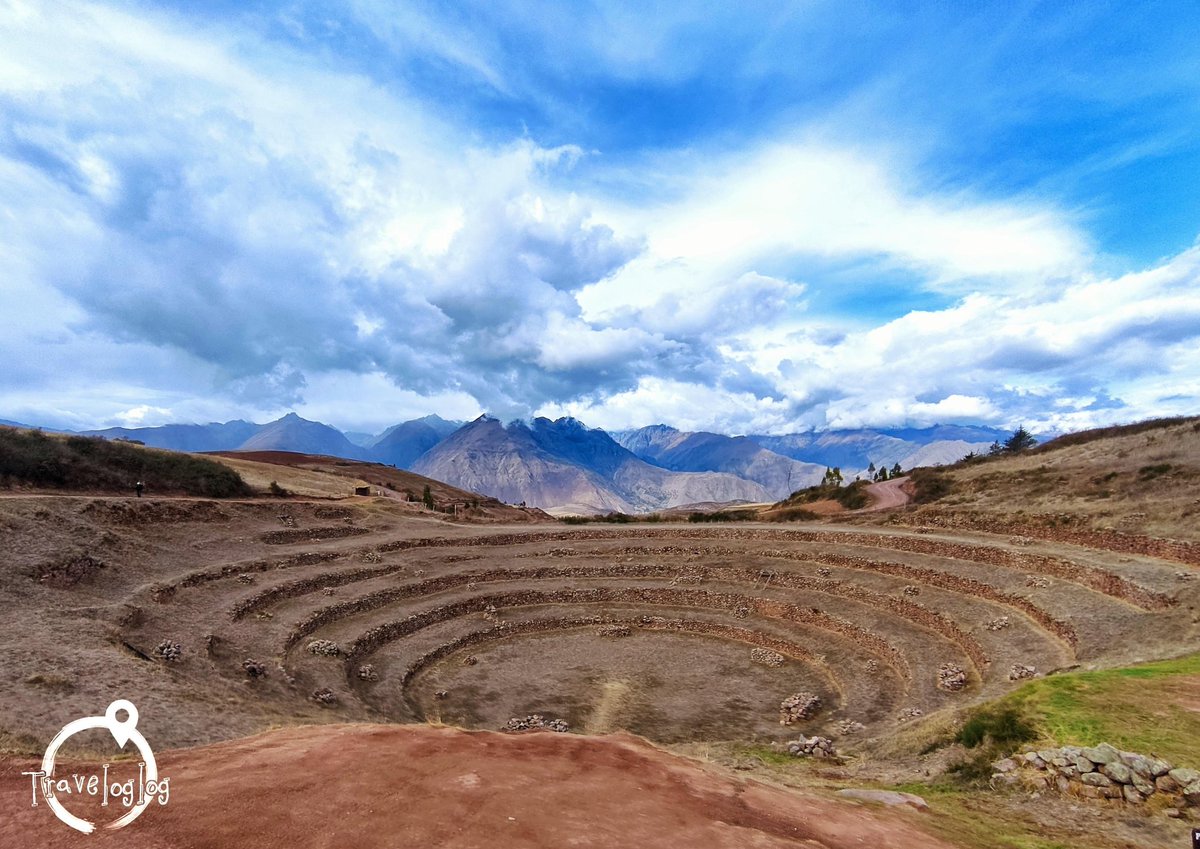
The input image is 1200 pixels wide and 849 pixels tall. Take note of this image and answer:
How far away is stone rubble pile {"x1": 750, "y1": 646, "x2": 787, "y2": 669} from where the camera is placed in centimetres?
2820

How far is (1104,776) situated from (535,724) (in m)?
17.5

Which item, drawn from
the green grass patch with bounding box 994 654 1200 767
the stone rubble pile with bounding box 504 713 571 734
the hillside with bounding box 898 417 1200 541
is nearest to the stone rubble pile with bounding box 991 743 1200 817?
the green grass patch with bounding box 994 654 1200 767

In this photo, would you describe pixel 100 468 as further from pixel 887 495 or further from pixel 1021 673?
pixel 887 495

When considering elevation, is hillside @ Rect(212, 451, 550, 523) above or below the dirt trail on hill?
above

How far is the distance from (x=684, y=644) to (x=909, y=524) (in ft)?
79.7

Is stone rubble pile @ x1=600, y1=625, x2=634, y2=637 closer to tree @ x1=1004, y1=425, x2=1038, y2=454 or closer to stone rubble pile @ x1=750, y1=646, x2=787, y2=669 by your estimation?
stone rubble pile @ x1=750, y1=646, x2=787, y2=669

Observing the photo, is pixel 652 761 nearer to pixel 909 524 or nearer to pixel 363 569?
pixel 363 569

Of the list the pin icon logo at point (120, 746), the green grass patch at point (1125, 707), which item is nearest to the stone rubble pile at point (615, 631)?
the green grass patch at point (1125, 707)

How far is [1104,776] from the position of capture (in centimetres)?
1055

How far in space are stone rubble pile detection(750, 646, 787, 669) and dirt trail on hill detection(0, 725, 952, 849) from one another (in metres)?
18.5

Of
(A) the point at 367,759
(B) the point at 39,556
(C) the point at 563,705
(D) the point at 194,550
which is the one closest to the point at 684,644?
(C) the point at 563,705

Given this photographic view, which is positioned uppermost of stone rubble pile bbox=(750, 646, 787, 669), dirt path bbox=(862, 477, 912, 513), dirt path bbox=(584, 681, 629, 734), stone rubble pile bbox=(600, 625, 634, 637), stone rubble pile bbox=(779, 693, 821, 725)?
dirt path bbox=(862, 477, 912, 513)

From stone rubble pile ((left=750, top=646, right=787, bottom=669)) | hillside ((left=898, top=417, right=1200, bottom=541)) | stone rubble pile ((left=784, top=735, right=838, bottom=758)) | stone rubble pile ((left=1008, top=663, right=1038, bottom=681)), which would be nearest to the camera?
stone rubble pile ((left=784, top=735, right=838, bottom=758))

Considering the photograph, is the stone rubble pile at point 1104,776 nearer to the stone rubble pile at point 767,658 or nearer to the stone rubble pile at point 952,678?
the stone rubble pile at point 952,678
